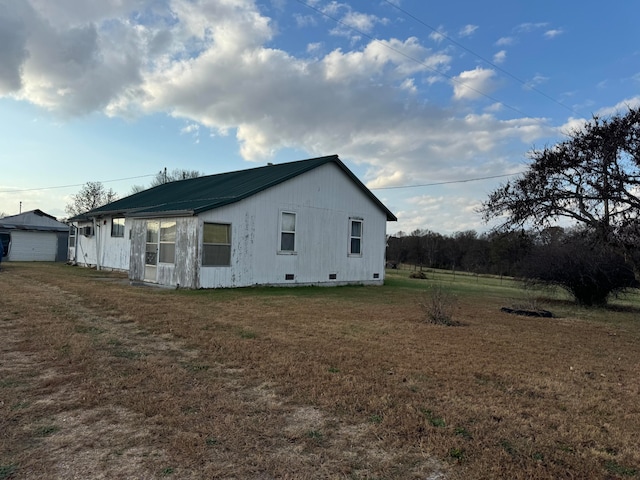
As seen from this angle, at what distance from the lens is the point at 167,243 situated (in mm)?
14766

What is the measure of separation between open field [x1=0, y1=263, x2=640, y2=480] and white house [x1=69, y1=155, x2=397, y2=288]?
5.45 metres

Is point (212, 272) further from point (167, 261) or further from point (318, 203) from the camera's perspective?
point (318, 203)

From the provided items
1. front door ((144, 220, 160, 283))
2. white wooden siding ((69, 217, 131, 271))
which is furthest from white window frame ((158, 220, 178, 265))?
white wooden siding ((69, 217, 131, 271))

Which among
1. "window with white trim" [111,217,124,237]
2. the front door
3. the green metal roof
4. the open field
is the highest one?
the green metal roof

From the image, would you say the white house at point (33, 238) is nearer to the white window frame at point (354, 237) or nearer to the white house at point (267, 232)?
the white house at point (267, 232)

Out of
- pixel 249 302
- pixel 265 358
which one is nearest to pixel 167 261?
pixel 249 302

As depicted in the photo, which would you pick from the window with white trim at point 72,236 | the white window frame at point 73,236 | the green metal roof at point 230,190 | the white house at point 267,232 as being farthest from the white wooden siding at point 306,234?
the window with white trim at point 72,236

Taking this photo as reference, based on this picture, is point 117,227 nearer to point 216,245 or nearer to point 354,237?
point 216,245

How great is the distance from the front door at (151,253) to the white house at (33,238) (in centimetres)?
1895

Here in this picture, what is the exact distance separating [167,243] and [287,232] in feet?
13.1

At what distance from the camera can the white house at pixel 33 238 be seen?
2941 cm

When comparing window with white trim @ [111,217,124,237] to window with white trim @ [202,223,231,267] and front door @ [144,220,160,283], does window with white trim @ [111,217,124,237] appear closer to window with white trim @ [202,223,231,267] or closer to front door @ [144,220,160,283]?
front door @ [144,220,160,283]

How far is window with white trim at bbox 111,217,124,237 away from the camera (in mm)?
21359

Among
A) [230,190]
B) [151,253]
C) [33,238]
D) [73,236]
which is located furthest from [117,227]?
[33,238]
